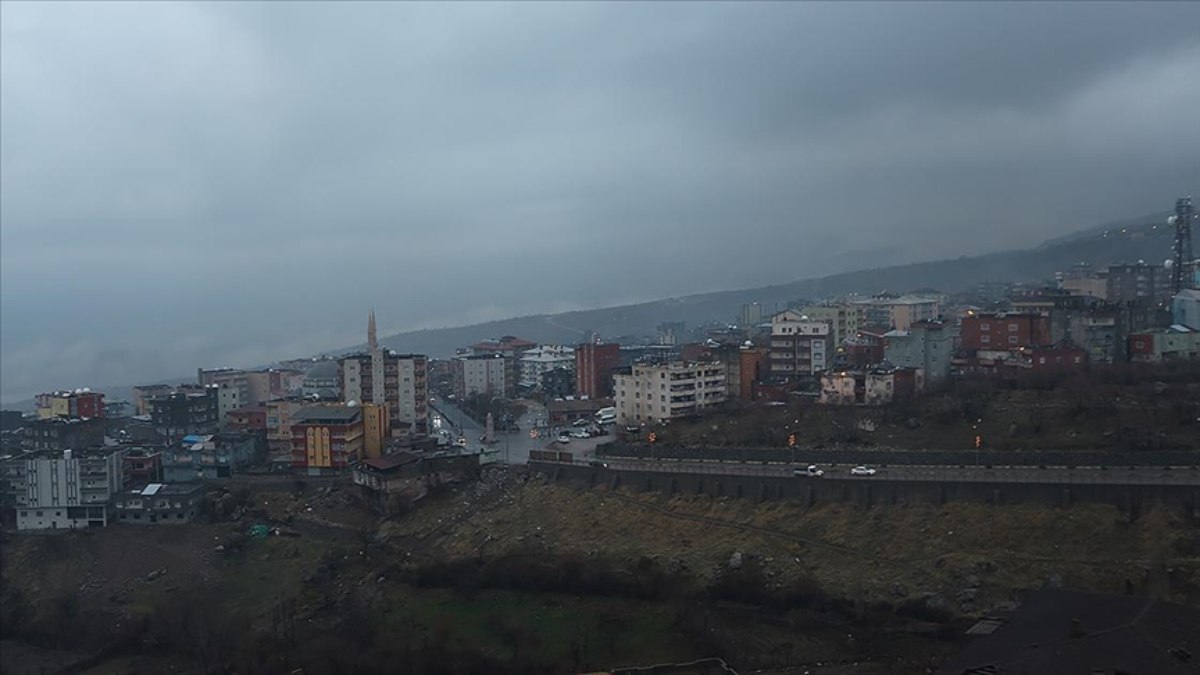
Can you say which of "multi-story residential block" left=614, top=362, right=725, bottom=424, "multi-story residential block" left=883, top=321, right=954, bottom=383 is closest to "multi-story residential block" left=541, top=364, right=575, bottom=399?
"multi-story residential block" left=614, top=362, right=725, bottom=424

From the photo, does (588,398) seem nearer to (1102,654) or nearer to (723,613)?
(723,613)

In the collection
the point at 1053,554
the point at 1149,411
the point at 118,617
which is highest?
the point at 1149,411

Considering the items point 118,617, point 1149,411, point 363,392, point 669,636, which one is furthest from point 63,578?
point 1149,411

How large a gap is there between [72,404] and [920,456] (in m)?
21.6

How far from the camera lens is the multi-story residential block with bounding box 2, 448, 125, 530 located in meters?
19.9

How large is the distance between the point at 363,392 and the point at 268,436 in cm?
243

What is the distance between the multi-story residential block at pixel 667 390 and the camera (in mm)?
21281

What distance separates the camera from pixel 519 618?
1310 centimetres

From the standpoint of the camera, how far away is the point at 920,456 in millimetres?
14812

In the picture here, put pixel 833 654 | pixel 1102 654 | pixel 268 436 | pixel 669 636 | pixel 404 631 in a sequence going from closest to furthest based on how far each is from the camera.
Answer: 1. pixel 1102 654
2. pixel 833 654
3. pixel 669 636
4. pixel 404 631
5. pixel 268 436

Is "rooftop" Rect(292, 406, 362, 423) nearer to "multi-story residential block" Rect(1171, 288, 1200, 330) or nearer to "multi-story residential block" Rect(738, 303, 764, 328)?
"multi-story residential block" Rect(1171, 288, 1200, 330)

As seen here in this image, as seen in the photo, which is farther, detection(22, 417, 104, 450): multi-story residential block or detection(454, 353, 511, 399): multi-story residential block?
detection(454, 353, 511, 399): multi-story residential block

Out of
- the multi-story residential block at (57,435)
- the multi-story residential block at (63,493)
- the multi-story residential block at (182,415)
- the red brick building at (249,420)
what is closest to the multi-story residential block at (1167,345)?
the red brick building at (249,420)

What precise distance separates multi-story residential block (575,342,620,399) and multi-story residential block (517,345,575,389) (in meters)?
3.85
